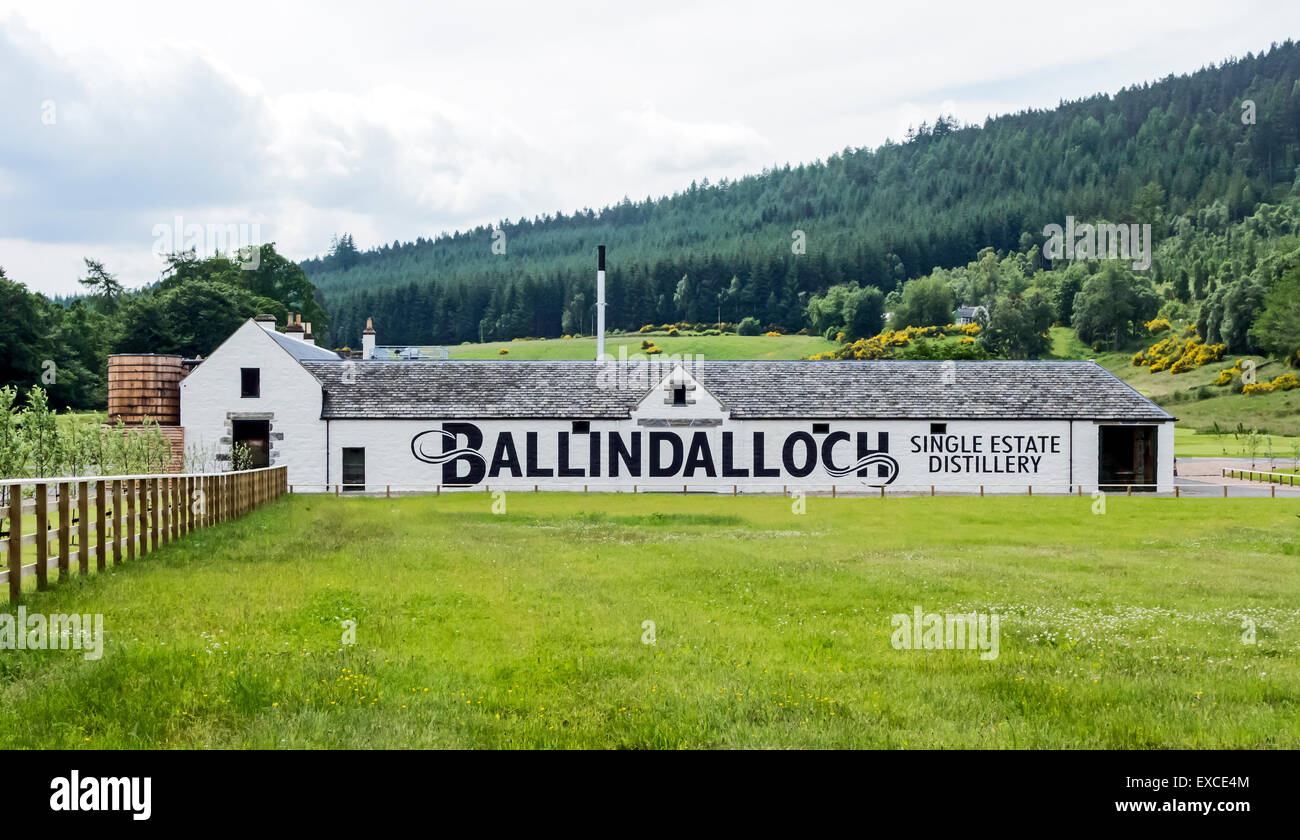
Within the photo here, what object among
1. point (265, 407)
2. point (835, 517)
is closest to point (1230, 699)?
point (835, 517)

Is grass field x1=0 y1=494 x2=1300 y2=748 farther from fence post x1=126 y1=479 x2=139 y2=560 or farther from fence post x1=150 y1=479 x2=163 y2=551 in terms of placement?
fence post x1=126 y1=479 x2=139 y2=560

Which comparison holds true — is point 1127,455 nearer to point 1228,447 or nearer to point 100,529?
point 1228,447

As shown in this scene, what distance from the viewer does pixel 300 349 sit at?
1841 inches

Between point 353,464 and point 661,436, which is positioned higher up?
point 661,436

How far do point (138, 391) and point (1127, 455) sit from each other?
41316 mm

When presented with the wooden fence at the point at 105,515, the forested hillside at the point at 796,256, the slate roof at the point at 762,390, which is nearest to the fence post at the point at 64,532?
the wooden fence at the point at 105,515

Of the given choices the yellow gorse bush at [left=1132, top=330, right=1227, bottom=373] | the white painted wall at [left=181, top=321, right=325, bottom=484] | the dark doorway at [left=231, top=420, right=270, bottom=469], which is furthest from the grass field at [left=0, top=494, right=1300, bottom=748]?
the yellow gorse bush at [left=1132, top=330, right=1227, bottom=373]

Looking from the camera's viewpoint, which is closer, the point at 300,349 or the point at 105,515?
the point at 105,515

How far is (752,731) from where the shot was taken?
285 inches

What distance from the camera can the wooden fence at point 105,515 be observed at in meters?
11.5

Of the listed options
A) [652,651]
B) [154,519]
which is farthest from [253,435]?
[652,651]

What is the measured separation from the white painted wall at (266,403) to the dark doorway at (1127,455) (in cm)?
3244
